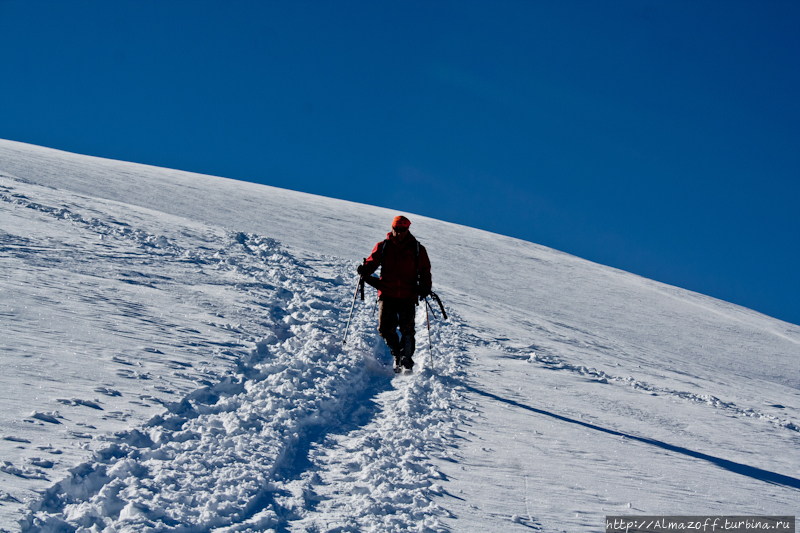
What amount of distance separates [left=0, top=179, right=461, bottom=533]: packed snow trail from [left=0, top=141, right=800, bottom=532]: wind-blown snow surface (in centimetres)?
2

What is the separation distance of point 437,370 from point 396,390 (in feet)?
3.58

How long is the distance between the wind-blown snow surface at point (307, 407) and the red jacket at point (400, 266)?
3.30 ft

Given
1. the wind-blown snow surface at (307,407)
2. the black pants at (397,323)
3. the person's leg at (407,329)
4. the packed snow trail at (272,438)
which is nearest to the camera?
the packed snow trail at (272,438)

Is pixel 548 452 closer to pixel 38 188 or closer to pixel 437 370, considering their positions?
pixel 437 370

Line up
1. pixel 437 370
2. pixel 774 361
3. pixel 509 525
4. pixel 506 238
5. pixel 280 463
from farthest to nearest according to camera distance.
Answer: pixel 506 238, pixel 774 361, pixel 437 370, pixel 280 463, pixel 509 525

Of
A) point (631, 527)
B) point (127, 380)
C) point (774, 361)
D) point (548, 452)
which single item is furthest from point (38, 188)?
point (774, 361)

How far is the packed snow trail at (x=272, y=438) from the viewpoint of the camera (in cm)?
294

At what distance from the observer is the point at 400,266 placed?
6.42m

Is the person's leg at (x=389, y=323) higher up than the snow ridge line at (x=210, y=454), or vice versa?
the person's leg at (x=389, y=323)

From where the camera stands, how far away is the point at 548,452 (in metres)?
4.49

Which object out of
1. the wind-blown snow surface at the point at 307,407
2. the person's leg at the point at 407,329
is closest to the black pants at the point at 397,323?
the person's leg at the point at 407,329

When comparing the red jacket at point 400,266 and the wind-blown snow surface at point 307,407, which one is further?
the red jacket at point 400,266

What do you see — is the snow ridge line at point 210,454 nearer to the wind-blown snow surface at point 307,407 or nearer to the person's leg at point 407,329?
the wind-blown snow surface at point 307,407

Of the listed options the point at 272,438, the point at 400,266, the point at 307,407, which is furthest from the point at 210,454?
the point at 400,266
